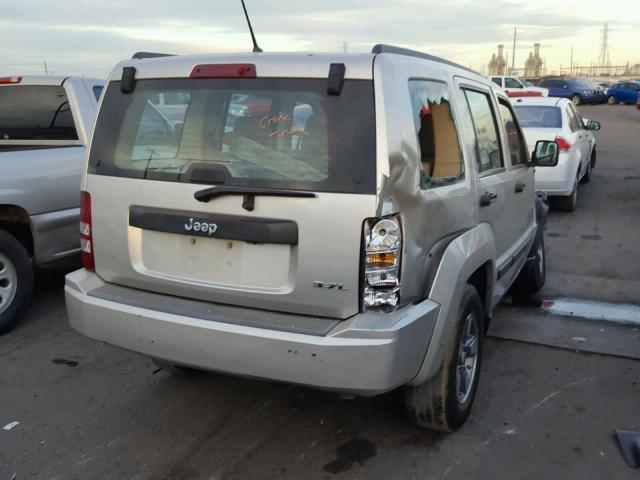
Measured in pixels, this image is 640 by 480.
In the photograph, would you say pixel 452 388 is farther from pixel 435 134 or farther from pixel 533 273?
pixel 533 273

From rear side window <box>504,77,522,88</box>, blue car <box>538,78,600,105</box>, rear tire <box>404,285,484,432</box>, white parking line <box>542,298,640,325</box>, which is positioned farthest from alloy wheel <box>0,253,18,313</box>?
blue car <box>538,78,600,105</box>

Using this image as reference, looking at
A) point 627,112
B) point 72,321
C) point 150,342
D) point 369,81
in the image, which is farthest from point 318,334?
point 627,112

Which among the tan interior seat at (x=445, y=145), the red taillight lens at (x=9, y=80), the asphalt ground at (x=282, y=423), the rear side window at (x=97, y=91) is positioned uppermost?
the red taillight lens at (x=9, y=80)

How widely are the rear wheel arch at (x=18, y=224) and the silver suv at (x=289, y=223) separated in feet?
7.21

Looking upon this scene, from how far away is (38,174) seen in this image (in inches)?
209

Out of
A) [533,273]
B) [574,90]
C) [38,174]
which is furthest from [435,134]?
[574,90]

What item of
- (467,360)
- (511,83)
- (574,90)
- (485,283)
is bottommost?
(467,360)

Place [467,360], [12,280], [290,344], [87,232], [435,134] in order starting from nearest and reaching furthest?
[290,344], [435,134], [87,232], [467,360], [12,280]

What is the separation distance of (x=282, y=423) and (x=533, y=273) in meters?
3.07

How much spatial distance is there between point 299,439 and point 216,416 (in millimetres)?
549

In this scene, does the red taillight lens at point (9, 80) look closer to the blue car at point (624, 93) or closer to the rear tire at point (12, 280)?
the rear tire at point (12, 280)

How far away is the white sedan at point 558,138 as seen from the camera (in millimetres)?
9484

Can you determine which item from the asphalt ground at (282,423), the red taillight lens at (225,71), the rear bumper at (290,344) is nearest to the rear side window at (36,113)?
the asphalt ground at (282,423)

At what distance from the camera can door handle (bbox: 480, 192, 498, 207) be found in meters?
3.74
